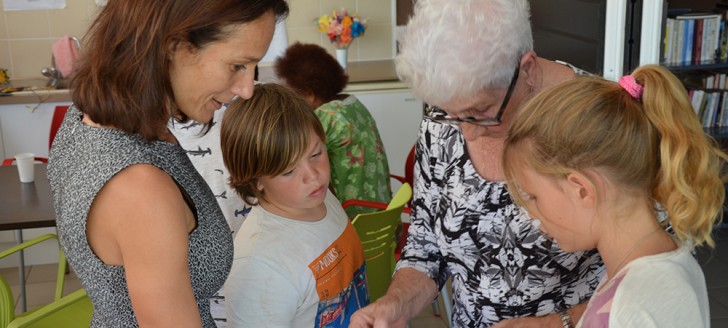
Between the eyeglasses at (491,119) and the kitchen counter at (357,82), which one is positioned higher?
the eyeglasses at (491,119)

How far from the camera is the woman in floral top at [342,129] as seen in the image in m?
3.50

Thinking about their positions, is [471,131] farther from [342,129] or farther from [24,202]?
[24,202]

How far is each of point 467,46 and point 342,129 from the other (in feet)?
6.47

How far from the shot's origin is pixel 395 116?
5543 millimetres

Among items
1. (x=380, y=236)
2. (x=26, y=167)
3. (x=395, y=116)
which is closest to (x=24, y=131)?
(x=26, y=167)

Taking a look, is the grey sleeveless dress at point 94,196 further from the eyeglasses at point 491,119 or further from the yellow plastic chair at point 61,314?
the yellow plastic chair at point 61,314

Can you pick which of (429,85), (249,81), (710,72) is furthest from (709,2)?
(249,81)

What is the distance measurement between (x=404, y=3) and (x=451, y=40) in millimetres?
4689

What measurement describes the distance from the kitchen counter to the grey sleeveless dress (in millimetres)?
3018

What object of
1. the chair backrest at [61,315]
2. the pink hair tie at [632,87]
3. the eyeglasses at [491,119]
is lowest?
the chair backrest at [61,315]

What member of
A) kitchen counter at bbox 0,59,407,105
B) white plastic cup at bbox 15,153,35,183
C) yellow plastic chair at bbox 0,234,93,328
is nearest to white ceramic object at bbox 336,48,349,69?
kitchen counter at bbox 0,59,407,105

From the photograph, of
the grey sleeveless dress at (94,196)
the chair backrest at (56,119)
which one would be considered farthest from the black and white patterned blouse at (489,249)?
the chair backrest at (56,119)

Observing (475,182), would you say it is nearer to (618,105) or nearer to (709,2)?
(618,105)

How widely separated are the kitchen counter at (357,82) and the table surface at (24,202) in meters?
1.06
